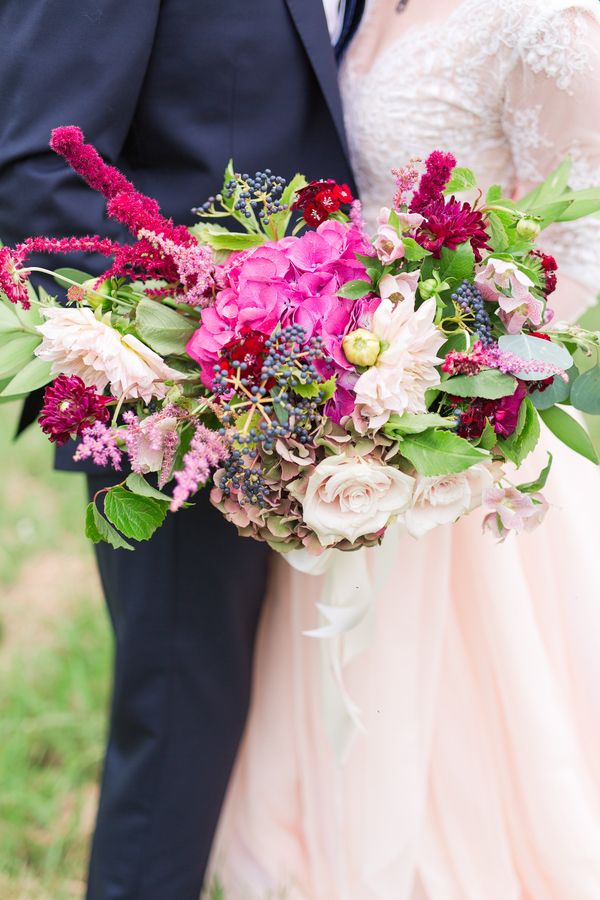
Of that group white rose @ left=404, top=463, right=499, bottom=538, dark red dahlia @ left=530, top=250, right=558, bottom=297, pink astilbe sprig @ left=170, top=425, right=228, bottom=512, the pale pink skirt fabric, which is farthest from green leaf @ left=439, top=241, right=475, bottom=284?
the pale pink skirt fabric

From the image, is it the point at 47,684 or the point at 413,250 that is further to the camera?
the point at 47,684

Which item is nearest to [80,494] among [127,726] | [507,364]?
[127,726]

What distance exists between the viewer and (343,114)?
144 cm

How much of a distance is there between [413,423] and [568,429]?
28 cm

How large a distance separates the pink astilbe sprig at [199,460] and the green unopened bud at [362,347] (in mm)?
165

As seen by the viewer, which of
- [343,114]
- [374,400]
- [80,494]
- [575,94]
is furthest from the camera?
[80,494]

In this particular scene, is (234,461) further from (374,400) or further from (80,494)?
(80,494)

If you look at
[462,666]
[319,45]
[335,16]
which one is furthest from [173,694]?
[335,16]

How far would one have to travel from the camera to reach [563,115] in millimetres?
1279

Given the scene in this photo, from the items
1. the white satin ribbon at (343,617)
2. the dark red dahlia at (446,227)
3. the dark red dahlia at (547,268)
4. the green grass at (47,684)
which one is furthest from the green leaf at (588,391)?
the green grass at (47,684)

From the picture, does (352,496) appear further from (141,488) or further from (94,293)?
(94,293)

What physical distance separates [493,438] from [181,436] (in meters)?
0.35

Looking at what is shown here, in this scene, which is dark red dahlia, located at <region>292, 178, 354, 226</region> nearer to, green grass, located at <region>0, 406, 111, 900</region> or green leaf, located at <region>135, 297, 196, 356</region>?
green leaf, located at <region>135, 297, 196, 356</region>

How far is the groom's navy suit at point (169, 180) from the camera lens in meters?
1.22
